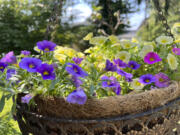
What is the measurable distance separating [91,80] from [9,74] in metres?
0.27

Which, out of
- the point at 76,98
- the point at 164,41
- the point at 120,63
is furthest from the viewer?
the point at 164,41

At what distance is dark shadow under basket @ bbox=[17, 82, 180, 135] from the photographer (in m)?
0.63

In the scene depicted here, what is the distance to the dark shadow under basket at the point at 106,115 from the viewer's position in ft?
2.05

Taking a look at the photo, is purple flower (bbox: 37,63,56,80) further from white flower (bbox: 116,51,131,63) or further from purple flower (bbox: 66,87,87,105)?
white flower (bbox: 116,51,131,63)

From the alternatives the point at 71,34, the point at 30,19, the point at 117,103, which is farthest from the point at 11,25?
the point at 117,103

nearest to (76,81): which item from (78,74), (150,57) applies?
(78,74)

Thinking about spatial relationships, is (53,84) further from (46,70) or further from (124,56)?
(124,56)

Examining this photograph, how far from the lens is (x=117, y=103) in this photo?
2.06 feet

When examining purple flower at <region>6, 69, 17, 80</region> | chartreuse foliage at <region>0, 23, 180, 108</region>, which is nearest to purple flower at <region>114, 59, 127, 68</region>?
chartreuse foliage at <region>0, 23, 180, 108</region>

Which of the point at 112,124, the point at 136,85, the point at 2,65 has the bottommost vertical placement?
the point at 112,124

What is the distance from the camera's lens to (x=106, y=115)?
64 cm

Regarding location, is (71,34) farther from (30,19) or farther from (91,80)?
(91,80)

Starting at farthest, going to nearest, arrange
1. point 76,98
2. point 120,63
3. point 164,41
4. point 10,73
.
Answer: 1. point 164,41
2. point 120,63
3. point 10,73
4. point 76,98

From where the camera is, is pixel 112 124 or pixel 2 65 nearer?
pixel 112 124
